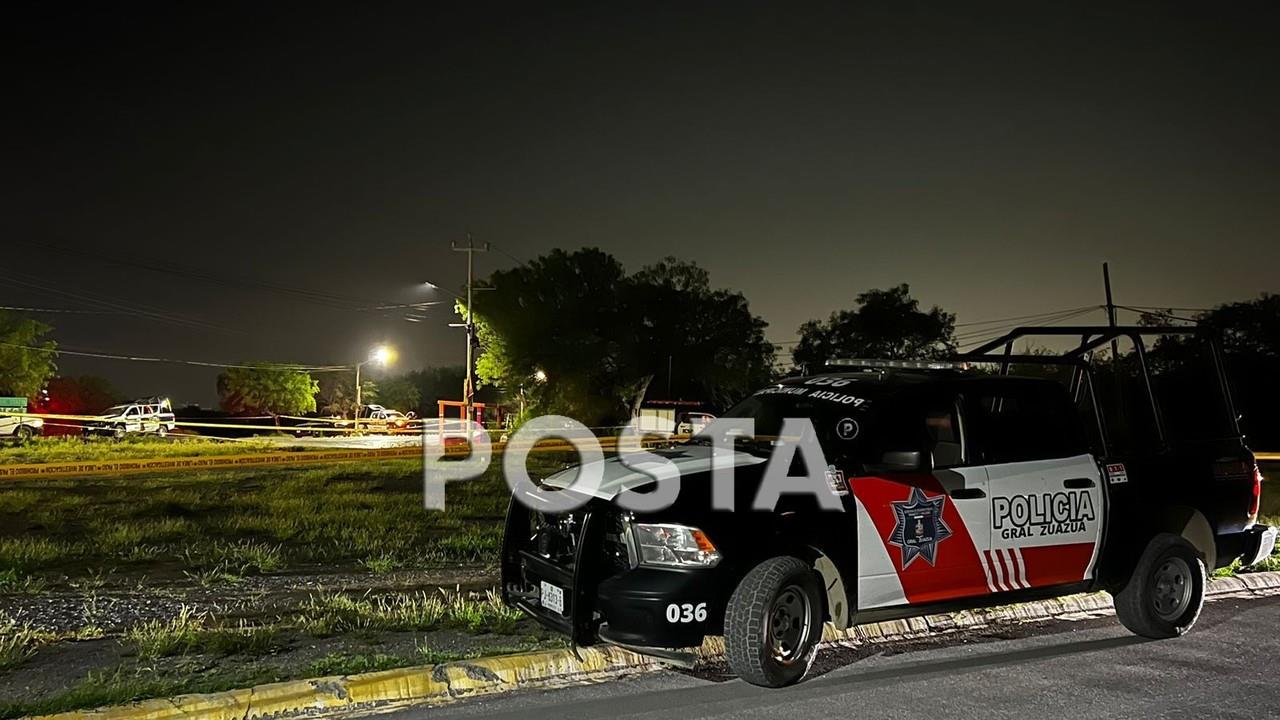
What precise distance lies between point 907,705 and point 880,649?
1188mm

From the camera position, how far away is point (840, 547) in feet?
17.3

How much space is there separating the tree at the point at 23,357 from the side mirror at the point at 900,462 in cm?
6456

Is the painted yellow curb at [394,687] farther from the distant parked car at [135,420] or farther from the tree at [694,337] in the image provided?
the tree at [694,337]

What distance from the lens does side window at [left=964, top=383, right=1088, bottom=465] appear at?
599 centimetres

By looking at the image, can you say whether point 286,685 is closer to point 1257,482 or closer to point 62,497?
point 1257,482

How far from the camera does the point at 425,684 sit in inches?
199

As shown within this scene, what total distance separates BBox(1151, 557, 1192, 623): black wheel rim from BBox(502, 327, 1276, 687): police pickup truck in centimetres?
1

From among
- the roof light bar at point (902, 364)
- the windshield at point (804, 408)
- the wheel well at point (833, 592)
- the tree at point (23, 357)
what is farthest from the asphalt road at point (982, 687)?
the tree at point (23, 357)

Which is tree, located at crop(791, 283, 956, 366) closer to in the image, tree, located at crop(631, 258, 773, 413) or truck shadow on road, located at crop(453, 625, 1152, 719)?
tree, located at crop(631, 258, 773, 413)

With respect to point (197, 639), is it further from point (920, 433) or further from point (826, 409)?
point (920, 433)

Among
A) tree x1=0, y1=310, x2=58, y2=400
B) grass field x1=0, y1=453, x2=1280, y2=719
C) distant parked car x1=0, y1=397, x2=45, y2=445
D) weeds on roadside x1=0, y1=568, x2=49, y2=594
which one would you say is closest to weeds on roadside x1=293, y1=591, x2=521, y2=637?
grass field x1=0, y1=453, x2=1280, y2=719

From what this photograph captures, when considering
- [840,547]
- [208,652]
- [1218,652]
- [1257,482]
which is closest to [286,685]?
[208,652]

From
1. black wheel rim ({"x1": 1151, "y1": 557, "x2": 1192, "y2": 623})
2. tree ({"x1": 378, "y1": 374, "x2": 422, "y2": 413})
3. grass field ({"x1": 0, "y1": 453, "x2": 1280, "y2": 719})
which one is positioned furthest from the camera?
tree ({"x1": 378, "y1": 374, "x2": 422, "y2": 413})

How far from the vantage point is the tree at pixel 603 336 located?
190ft
